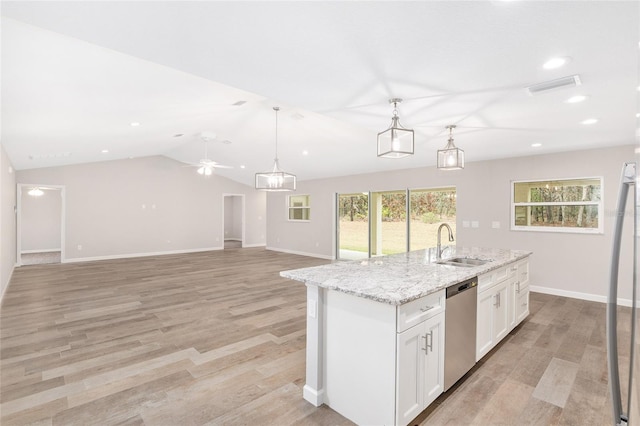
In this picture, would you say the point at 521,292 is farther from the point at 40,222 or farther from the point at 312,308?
the point at 40,222

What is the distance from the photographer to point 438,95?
2838 millimetres

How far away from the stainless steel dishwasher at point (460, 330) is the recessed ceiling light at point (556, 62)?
167cm

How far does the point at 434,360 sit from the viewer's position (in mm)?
2129

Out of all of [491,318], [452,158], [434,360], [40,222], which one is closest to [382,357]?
[434,360]

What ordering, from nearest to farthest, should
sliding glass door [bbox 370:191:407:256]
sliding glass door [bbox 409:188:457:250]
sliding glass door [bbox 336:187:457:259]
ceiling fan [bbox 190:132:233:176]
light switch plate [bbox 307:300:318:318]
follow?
light switch plate [bbox 307:300:318:318], ceiling fan [bbox 190:132:233:176], sliding glass door [bbox 409:188:457:250], sliding glass door [bbox 336:187:457:259], sliding glass door [bbox 370:191:407:256]

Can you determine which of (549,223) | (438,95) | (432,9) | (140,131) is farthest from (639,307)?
(140,131)

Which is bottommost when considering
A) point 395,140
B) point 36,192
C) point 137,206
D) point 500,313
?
point 500,313

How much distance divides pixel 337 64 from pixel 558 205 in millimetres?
5002

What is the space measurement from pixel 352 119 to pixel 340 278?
6.78 ft

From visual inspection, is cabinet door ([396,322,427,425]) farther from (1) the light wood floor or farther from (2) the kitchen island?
(1) the light wood floor

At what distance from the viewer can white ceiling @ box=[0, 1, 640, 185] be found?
1653 millimetres

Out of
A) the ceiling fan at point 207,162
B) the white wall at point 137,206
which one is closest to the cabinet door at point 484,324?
the ceiling fan at point 207,162

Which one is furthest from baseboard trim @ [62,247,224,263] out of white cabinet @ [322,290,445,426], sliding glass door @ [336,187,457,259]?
white cabinet @ [322,290,445,426]

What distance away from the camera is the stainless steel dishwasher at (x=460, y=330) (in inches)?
89.0
